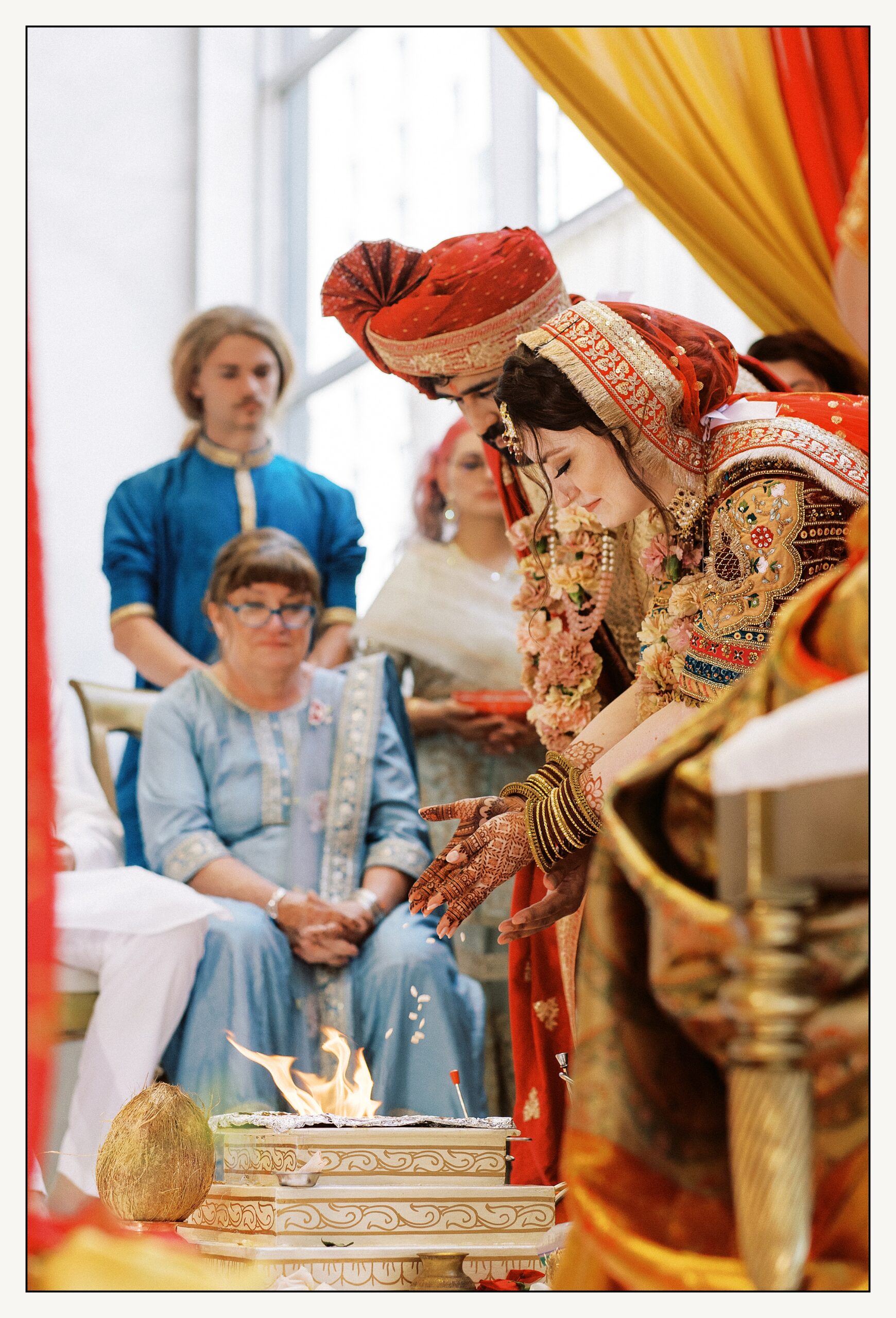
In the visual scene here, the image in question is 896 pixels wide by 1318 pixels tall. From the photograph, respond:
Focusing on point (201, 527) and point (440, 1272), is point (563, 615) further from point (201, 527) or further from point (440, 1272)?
point (201, 527)

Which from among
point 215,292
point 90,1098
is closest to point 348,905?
point 90,1098

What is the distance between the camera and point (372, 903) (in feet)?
7.98

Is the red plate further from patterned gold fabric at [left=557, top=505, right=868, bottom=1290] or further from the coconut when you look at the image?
patterned gold fabric at [left=557, top=505, right=868, bottom=1290]

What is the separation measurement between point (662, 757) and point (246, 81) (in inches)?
186

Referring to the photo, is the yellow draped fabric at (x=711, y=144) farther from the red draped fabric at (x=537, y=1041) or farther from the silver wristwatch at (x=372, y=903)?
the silver wristwatch at (x=372, y=903)

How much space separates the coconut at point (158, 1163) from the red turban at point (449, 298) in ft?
3.38

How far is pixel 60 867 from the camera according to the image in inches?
101

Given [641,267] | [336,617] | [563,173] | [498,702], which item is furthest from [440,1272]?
[563,173]

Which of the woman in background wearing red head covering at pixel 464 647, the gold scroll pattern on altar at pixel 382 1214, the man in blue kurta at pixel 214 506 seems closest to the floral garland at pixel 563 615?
the gold scroll pattern on altar at pixel 382 1214

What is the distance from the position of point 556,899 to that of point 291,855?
3.73 ft

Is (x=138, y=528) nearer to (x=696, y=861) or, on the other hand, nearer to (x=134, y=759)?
(x=134, y=759)

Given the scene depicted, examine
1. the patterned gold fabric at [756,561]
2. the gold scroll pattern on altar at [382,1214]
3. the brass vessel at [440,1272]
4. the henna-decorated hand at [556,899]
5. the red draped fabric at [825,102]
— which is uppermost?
the red draped fabric at [825,102]

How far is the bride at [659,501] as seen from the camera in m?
1.29

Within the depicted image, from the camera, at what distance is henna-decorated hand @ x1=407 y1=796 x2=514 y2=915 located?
1.38 metres
